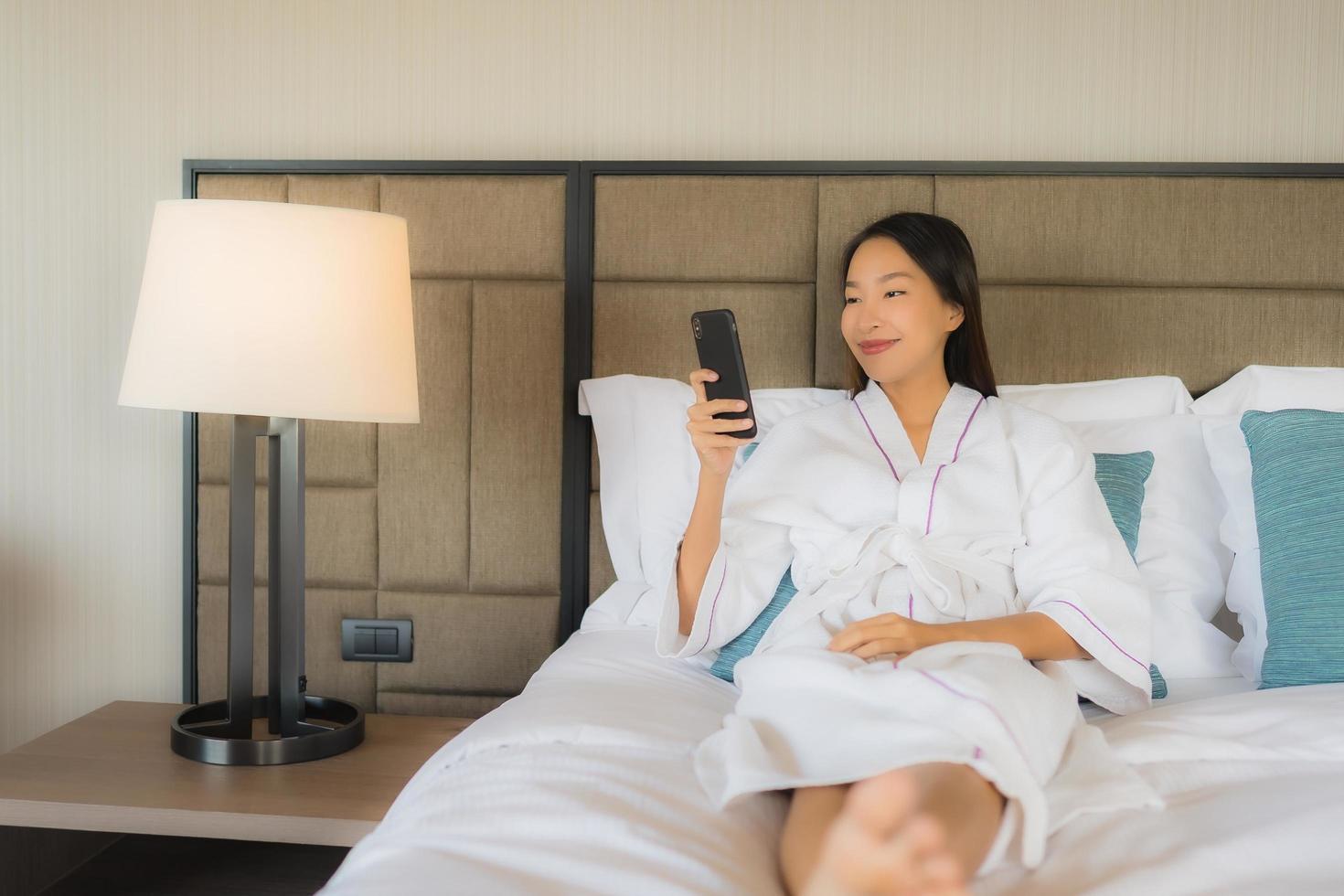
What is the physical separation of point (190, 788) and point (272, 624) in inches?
10.8

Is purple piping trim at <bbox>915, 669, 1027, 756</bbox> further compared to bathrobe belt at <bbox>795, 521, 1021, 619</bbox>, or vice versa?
bathrobe belt at <bbox>795, 521, 1021, 619</bbox>

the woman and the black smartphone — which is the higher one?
the black smartphone

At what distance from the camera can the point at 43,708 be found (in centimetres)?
220

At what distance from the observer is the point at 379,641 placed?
6.75ft

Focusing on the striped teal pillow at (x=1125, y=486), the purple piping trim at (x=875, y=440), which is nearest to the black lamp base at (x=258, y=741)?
the purple piping trim at (x=875, y=440)

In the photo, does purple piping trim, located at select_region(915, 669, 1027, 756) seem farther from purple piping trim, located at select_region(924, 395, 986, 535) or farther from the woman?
purple piping trim, located at select_region(924, 395, 986, 535)

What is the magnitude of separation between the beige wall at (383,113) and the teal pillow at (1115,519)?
675mm

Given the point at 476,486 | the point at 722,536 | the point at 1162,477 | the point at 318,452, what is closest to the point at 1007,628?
the point at 722,536

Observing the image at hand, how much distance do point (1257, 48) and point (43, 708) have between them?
2819mm

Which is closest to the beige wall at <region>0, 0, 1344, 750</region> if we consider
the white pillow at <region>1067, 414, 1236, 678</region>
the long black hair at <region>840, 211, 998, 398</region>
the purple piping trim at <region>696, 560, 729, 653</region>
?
the long black hair at <region>840, 211, 998, 398</region>

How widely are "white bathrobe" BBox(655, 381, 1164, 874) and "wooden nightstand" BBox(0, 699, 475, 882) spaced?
0.51 metres

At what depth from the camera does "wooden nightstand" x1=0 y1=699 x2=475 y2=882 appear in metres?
1.47

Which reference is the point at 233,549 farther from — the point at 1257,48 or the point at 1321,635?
the point at 1257,48

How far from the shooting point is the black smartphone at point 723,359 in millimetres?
1494
